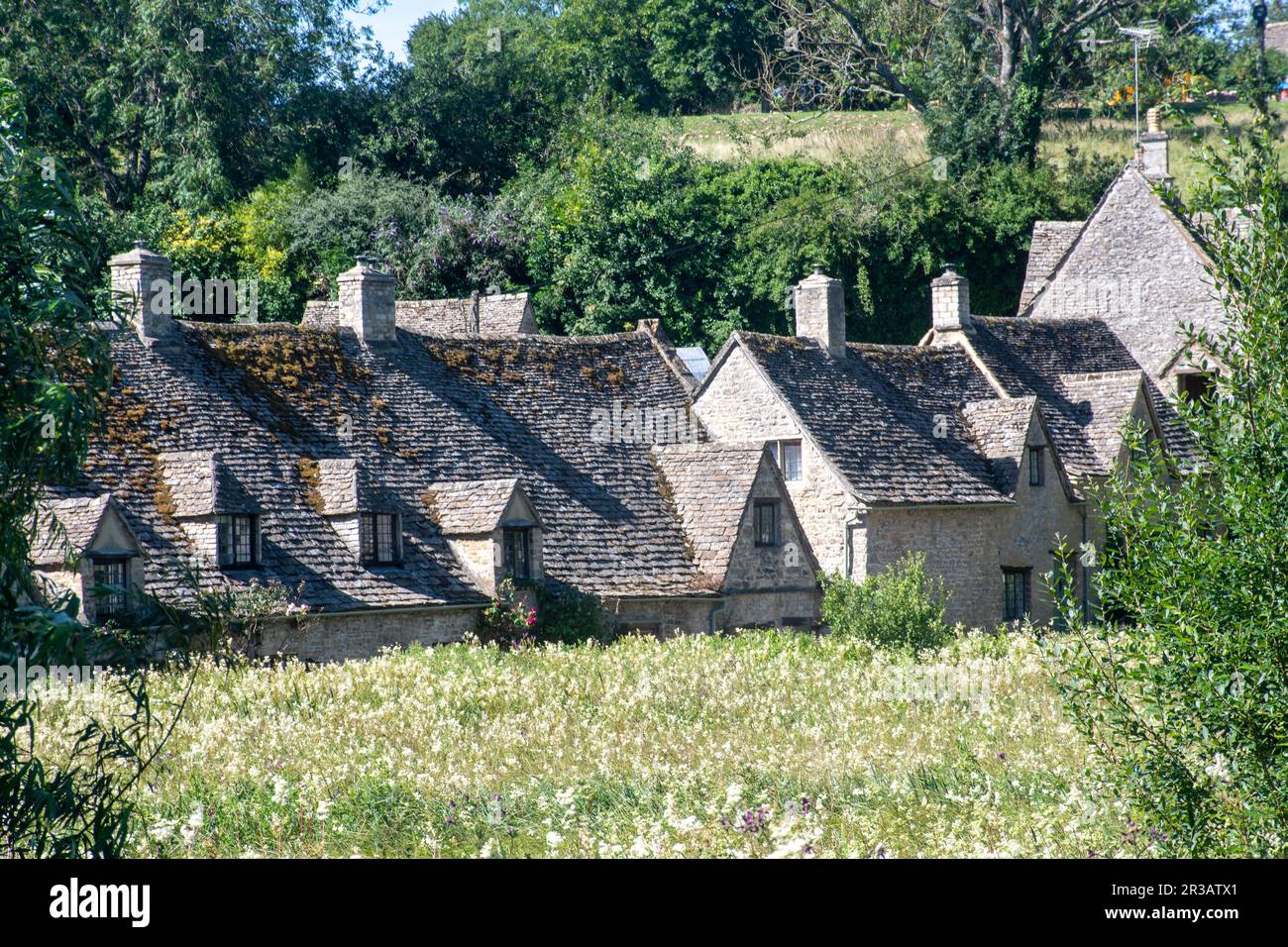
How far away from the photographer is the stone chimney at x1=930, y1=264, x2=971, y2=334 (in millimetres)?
43062

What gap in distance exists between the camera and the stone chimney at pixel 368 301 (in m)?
34.5

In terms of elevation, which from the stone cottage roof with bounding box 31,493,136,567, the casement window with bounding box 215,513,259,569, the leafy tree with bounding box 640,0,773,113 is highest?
the leafy tree with bounding box 640,0,773,113

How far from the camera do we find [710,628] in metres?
32.6

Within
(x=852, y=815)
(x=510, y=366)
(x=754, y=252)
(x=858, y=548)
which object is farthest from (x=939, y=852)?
(x=754, y=252)

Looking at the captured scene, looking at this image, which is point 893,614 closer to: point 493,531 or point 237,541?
Answer: point 493,531

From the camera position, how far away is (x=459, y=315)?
4738 centimetres

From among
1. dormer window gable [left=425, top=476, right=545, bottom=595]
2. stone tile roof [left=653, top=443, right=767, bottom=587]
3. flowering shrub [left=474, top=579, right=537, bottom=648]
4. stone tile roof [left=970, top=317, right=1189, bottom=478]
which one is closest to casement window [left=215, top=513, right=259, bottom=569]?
dormer window gable [left=425, top=476, right=545, bottom=595]

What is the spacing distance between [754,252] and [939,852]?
43.6 m

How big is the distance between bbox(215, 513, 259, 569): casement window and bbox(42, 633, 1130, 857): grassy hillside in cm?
468

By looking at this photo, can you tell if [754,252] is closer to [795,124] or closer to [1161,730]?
[795,124]

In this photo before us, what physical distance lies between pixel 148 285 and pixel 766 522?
13215 millimetres

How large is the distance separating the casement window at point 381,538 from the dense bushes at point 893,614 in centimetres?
846

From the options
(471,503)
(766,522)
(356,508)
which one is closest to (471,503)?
(471,503)

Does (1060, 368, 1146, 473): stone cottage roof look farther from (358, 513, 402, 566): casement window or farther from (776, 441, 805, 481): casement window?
(358, 513, 402, 566): casement window
